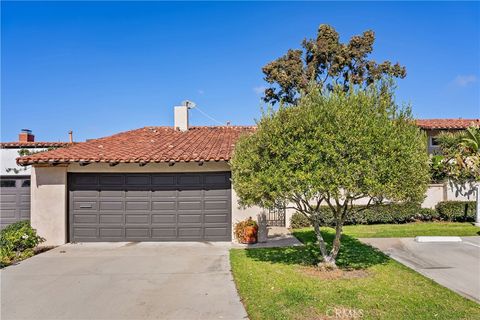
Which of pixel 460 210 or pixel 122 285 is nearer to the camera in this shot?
pixel 122 285

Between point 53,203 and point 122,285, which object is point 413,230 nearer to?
point 122,285

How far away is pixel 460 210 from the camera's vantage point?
15.1 m

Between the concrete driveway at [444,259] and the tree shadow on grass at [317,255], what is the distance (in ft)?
1.85

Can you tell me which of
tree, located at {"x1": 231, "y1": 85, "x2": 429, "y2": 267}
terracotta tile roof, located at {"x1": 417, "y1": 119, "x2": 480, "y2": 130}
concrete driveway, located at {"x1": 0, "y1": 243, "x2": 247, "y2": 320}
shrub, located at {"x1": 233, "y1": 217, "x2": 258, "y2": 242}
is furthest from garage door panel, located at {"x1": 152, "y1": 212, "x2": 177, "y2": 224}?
terracotta tile roof, located at {"x1": 417, "y1": 119, "x2": 480, "y2": 130}

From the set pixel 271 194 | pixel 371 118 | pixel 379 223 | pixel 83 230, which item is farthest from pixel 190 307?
pixel 379 223

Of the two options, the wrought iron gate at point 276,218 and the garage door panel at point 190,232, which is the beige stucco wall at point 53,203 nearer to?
the garage door panel at point 190,232

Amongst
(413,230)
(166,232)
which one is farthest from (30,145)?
(413,230)

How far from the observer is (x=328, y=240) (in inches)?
440

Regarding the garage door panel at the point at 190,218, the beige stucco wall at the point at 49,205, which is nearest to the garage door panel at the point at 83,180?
the beige stucco wall at the point at 49,205

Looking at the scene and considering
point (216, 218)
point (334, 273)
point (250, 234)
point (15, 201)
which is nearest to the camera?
point (334, 273)

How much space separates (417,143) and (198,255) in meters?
6.44

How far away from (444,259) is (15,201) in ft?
51.5

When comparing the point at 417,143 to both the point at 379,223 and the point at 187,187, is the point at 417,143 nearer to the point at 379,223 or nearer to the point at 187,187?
the point at 187,187

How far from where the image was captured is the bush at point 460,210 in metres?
15.1
